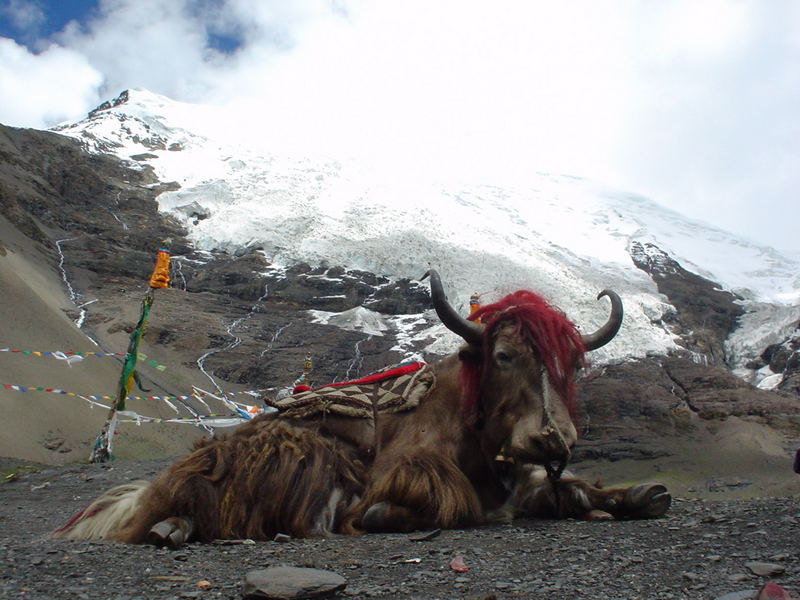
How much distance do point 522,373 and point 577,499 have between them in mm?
965

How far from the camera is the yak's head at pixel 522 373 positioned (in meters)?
3.94

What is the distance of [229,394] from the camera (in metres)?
41.1

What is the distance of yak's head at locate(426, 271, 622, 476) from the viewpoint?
3938 mm

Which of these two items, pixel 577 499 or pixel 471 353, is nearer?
pixel 577 499

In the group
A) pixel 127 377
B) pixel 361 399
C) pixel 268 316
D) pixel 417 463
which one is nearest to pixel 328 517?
pixel 417 463

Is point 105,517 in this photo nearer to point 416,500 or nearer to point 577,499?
point 416,500

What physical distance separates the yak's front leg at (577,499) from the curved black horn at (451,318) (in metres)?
1.01

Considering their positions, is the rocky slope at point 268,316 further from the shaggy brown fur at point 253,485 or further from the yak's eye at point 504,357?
the yak's eye at point 504,357

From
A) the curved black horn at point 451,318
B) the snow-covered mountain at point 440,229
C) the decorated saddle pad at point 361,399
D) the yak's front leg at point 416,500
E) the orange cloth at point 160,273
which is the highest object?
the snow-covered mountain at point 440,229

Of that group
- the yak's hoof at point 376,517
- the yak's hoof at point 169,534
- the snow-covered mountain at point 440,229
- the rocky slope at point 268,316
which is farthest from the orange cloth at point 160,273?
the snow-covered mountain at point 440,229

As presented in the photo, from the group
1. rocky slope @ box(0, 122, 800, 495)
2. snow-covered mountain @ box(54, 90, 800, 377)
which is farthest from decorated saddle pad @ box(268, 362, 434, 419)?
snow-covered mountain @ box(54, 90, 800, 377)

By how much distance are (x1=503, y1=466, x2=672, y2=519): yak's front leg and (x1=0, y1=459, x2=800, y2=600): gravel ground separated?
17cm

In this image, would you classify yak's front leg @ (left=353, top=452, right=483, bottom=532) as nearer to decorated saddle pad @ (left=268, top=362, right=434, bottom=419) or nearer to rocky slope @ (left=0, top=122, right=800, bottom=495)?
decorated saddle pad @ (left=268, top=362, right=434, bottom=419)

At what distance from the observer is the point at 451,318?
14.4 ft
